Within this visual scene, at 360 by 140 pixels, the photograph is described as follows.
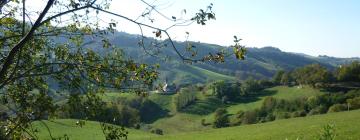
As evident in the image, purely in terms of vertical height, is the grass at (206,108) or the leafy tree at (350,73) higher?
the leafy tree at (350,73)

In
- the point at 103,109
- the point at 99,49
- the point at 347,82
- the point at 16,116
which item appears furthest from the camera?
the point at 347,82

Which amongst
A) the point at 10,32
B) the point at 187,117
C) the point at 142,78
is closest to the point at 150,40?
the point at 142,78

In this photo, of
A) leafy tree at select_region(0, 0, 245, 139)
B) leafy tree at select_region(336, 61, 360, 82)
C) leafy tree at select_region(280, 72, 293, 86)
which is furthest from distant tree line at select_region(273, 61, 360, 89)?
leafy tree at select_region(0, 0, 245, 139)

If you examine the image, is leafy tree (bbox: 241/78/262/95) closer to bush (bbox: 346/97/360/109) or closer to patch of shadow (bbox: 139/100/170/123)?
patch of shadow (bbox: 139/100/170/123)

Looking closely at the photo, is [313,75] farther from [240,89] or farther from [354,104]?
[354,104]

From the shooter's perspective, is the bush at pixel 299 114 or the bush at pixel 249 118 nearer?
the bush at pixel 299 114

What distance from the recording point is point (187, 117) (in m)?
157

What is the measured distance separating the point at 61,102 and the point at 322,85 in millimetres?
122668

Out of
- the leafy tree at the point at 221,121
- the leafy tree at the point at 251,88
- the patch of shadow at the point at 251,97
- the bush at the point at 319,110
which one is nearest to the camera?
the bush at the point at 319,110

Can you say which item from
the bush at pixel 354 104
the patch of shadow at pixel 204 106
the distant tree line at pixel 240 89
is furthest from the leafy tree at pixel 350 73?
the patch of shadow at pixel 204 106

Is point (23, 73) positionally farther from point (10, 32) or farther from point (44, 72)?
point (10, 32)

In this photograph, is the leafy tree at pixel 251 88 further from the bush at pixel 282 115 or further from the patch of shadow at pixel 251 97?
the bush at pixel 282 115

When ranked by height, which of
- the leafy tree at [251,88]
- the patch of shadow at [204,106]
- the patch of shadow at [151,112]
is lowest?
the patch of shadow at [151,112]

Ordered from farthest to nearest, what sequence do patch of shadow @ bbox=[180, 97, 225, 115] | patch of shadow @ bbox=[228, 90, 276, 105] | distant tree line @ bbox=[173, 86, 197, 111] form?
distant tree line @ bbox=[173, 86, 197, 111], patch of shadow @ bbox=[180, 97, 225, 115], patch of shadow @ bbox=[228, 90, 276, 105]
